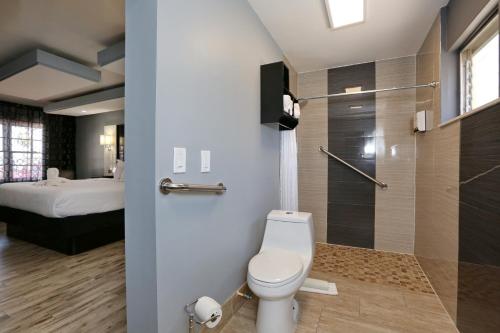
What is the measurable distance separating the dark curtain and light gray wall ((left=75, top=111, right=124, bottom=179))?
0.58 ft

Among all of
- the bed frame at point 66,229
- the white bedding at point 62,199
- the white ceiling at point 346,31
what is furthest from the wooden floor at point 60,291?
the white ceiling at point 346,31

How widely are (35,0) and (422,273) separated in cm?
422

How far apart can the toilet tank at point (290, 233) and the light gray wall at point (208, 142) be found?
18 centimetres

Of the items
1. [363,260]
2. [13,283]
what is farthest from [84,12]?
[363,260]

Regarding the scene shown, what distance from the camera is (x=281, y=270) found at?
1435 mm

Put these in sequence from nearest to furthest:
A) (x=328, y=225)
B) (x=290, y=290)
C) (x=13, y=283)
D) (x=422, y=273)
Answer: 1. (x=290, y=290)
2. (x=13, y=283)
3. (x=422, y=273)
4. (x=328, y=225)

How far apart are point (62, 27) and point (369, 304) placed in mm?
3752

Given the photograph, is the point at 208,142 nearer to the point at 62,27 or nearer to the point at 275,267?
the point at 275,267

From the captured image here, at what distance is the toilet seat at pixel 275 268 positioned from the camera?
1358 millimetres

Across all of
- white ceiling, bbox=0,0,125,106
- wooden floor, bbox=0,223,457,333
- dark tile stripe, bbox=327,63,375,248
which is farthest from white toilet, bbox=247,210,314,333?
white ceiling, bbox=0,0,125,106

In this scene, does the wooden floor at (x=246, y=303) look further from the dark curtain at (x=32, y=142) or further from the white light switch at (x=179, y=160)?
the dark curtain at (x=32, y=142)

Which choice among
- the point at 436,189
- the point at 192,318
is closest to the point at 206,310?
the point at 192,318

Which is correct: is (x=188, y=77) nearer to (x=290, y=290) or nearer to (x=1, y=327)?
→ (x=290, y=290)

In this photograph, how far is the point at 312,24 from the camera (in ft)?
6.99
